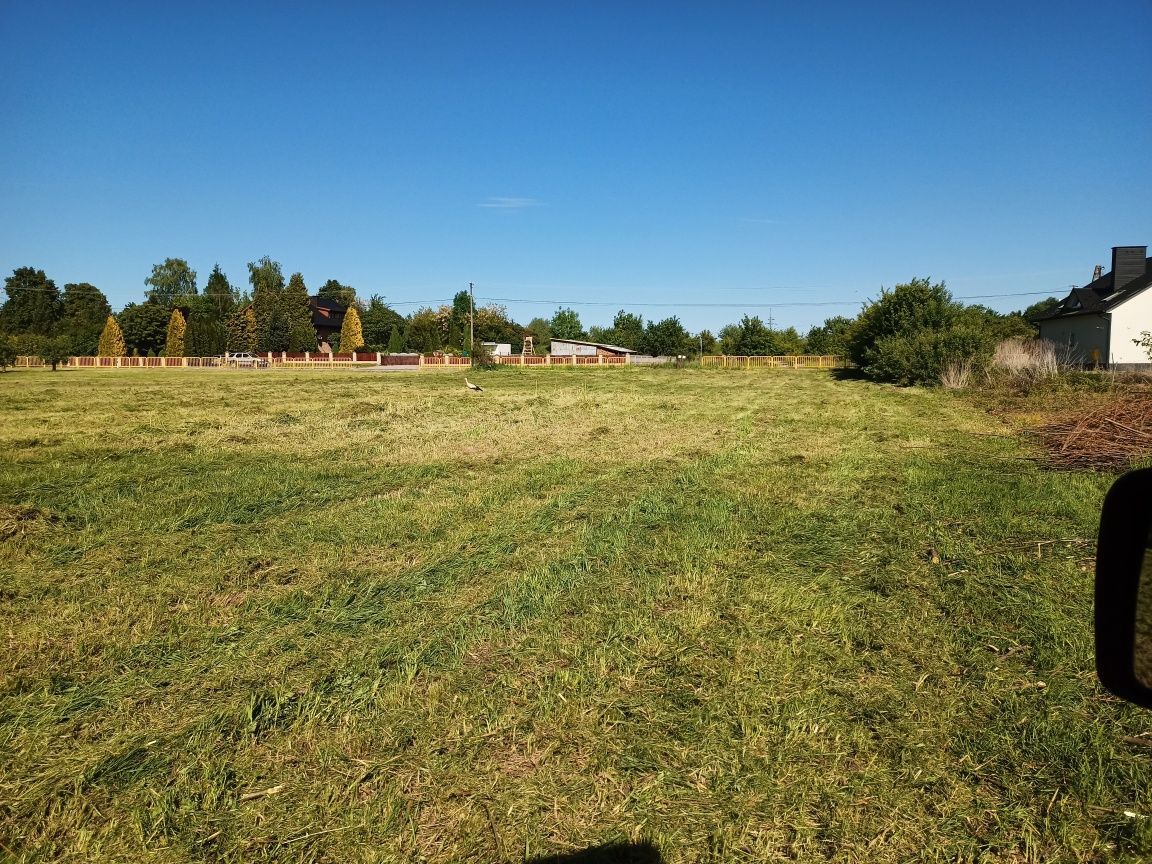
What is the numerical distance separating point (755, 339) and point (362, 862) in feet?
203

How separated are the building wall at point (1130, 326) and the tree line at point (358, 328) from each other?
15.8 ft

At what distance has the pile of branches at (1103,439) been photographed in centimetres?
866

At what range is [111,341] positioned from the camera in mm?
58281

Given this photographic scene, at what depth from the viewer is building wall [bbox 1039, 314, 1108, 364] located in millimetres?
34969

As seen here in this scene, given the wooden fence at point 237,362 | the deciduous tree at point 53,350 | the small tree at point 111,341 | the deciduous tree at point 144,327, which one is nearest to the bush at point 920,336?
the wooden fence at point 237,362

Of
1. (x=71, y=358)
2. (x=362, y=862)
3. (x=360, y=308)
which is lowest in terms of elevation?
(x=362, y=862)

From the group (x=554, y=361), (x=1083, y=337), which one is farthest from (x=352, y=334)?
(x=1083, y=337)

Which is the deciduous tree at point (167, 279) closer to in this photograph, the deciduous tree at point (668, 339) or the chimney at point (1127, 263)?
the deciduous tree at point (668, 339)

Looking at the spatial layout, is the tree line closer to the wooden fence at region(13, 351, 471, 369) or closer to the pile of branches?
the wooden fence at region(13, 351, 471, 369)

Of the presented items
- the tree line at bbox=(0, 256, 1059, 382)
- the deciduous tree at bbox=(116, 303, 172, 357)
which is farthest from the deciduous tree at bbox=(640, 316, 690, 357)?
the deciduous tree at bbox=(116, 303, 172, 357)

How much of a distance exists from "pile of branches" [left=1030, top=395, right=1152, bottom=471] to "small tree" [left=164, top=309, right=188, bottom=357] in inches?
2642

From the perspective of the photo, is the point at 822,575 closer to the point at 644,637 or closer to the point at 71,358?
the point at 644,637

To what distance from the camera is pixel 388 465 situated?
9008mm

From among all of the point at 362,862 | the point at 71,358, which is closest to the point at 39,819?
the point at 362,862
